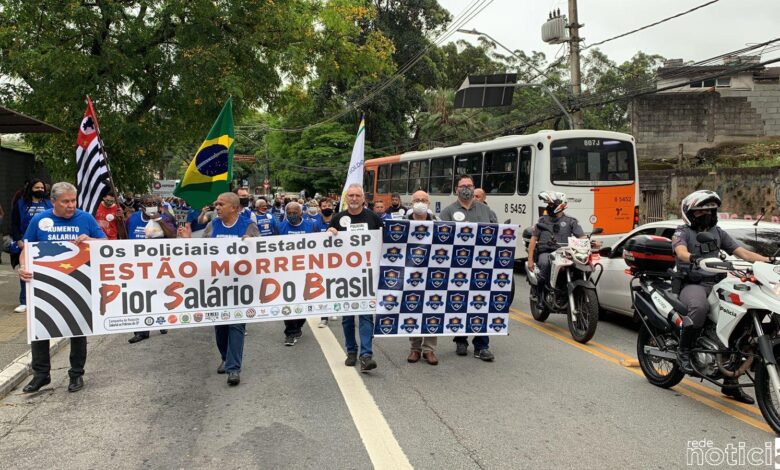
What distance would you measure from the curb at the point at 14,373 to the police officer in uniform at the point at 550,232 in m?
5.87

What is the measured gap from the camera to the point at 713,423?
15.4ft

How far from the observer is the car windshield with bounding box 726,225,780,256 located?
6871mm

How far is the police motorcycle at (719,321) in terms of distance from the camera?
434 centimetres

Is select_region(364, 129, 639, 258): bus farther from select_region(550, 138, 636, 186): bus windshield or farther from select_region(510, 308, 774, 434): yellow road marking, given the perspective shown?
select_region(510, 308, 774, 434): yellow road marking

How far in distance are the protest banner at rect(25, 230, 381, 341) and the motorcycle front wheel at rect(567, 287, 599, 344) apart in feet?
8.77

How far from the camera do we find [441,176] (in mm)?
18906

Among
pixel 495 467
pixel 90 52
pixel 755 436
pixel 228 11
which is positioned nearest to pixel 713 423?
pixel 755 436

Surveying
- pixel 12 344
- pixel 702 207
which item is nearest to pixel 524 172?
pixel 702 207

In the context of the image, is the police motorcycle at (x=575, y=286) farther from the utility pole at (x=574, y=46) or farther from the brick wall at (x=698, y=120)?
the brick wall at (x=698, y=120)

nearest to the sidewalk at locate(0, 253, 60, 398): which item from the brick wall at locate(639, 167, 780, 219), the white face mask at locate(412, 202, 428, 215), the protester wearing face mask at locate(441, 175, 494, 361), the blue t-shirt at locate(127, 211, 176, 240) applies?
the blue t-shirt at locate(127, 211, 176, 240)

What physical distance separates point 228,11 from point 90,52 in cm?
317

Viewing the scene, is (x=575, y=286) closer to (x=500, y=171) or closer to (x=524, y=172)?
(x=524, y=172)

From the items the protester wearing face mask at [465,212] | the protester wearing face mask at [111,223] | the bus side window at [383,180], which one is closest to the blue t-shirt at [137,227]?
the protester wearing face mask at [111,223]

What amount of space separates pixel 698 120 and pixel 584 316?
26.1 meters
